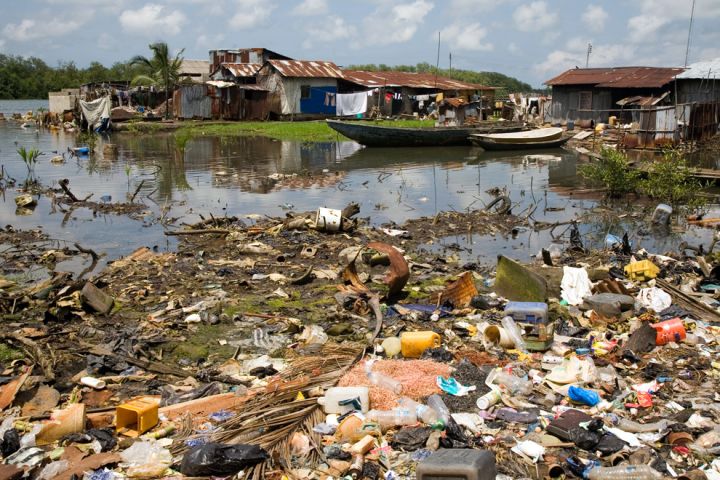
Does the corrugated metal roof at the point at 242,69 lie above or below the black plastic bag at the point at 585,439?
above

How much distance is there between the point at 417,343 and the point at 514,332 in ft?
2.82

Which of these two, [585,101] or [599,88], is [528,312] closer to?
[599,88]

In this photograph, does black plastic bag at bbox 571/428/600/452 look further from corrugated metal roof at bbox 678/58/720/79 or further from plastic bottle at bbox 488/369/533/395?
corrugated metal roof at bbox 678/58/720/79

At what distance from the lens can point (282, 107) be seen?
3559 centimetres

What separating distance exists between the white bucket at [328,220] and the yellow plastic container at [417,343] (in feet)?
15.7

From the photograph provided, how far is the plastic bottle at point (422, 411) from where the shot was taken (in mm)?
4082

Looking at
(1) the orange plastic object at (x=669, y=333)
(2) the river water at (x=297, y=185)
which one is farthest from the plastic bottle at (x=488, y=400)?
(2) the river water at (x=297, y=185)

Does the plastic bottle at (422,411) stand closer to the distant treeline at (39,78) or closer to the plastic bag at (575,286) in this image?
the plastic bag at (575,286)

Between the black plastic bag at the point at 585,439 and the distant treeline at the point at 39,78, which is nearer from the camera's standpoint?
the black plastic bag at the point at 585,439

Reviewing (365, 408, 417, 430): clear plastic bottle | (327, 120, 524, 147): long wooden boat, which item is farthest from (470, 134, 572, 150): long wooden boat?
(365, 408, 417, 430): clear plastic bottle

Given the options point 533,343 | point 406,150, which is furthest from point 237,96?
point 533,343

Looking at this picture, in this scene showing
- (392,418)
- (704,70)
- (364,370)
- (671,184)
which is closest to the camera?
(392,418)

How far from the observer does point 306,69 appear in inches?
1407

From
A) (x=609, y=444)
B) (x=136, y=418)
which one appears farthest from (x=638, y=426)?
(x=136, y=418)
